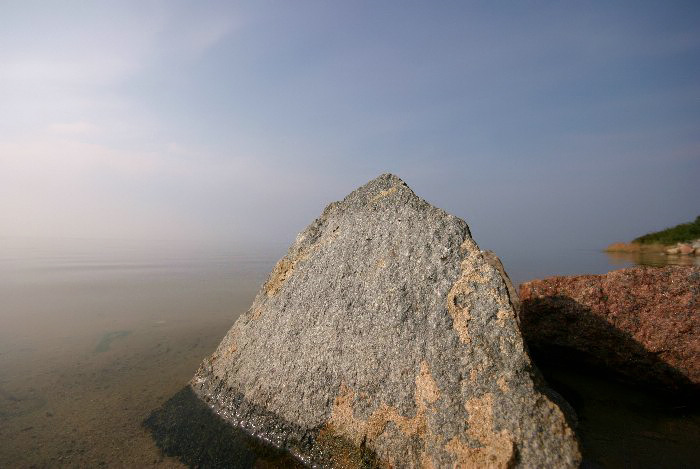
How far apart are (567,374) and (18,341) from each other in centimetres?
767

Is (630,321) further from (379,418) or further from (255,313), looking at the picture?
(255,313)

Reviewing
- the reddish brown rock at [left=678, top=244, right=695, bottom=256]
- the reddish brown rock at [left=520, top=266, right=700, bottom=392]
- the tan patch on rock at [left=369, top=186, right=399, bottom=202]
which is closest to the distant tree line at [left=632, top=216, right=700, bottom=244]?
the reddish brown rock at [left=678, top=244, right=695, bottom=256]

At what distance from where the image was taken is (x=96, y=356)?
4926 mm

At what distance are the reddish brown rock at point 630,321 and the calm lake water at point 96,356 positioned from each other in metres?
4.20

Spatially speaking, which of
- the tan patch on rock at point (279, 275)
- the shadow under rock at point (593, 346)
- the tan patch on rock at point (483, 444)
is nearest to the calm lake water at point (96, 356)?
the tan patch on rock at point (279, 275)

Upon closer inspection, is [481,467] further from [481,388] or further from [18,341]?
[18,341]

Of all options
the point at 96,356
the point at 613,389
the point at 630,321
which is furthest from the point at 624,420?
the point at 96,356

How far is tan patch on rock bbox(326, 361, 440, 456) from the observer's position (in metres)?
2.37

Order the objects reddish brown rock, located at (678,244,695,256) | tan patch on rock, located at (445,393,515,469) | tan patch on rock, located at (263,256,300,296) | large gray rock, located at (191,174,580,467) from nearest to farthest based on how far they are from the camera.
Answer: tan patch on rock, located at (445,393,515,469) < large gray rock, located at (191,174,580,467) < tan patch on rock, located at (263,256,300,296) < reddish brown rock, located at (678,244,695,256)

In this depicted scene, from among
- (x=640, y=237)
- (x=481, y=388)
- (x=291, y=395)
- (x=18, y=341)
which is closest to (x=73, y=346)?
(x=18, y=341)

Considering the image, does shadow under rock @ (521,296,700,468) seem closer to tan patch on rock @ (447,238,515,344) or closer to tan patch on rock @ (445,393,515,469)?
tan patch on rock @ (445,393,515,469)

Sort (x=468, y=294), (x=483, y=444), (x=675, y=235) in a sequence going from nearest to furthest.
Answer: (x=483, y=444) → (x=468, y=294) → (x=675, y=235)

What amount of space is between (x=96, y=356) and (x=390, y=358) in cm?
449

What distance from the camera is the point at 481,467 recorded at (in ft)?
6.79
